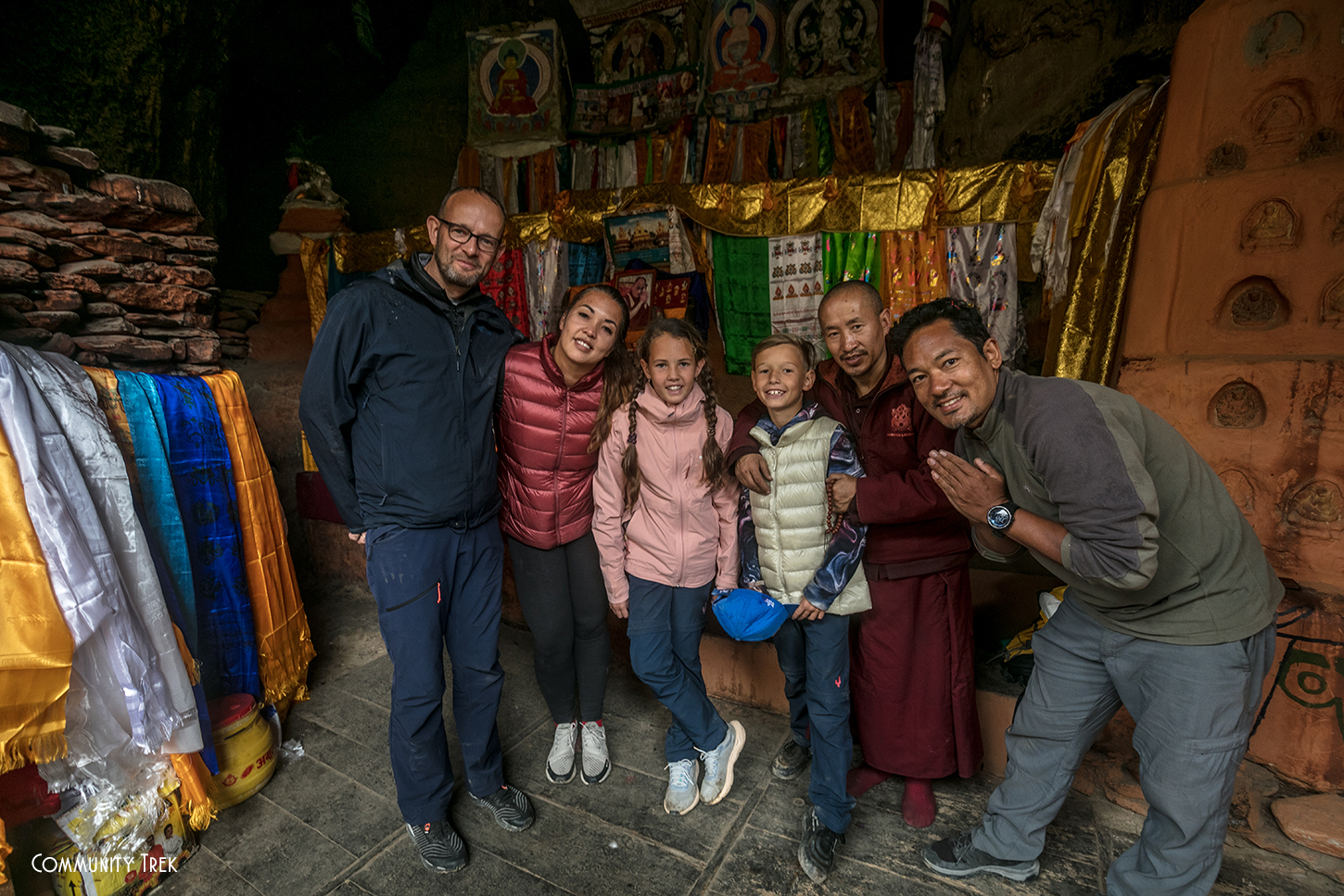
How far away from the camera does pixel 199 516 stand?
2639mm

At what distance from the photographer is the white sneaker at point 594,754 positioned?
2508mm

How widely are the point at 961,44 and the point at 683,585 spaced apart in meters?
5.62

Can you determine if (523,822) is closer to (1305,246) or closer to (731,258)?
(1305,246)

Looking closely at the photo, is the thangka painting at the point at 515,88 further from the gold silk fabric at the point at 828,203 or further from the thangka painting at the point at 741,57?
the gold silk fabric at the point at 828,203

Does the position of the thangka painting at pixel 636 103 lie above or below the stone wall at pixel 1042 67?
above

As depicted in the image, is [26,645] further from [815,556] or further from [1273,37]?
[1273,37]

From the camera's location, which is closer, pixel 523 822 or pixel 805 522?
pixel 805 522

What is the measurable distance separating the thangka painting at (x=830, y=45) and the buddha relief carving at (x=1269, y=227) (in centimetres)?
428

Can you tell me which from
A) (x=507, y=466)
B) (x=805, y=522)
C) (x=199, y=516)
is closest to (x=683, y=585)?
(x=805, y=522)

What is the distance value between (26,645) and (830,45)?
23.3 feet

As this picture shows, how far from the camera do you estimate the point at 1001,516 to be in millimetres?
1615

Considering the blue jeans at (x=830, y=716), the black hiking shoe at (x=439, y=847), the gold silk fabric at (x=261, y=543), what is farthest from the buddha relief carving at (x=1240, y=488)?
the gold silk fabric at (x=261, y=543)

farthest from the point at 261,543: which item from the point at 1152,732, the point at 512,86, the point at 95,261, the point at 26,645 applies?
the point at 512,86

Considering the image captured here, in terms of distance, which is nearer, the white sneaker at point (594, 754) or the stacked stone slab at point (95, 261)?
the stacked stone slab at point (95, 261)
